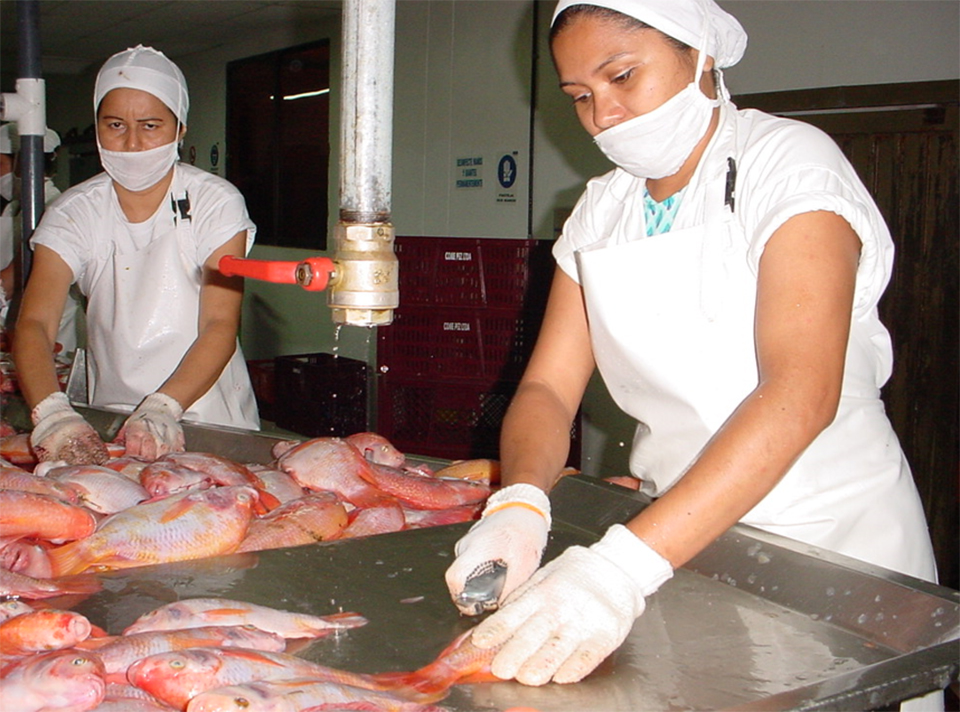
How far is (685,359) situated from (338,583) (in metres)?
0.87

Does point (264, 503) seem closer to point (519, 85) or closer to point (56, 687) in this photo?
point (56, 687)

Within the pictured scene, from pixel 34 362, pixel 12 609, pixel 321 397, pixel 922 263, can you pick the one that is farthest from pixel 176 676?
pixel 321 397

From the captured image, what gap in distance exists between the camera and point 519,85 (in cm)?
702

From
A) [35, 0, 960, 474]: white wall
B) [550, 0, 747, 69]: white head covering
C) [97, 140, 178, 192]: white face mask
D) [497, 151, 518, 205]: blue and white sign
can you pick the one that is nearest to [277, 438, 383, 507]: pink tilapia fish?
[550, 0, 747, 69]: white head covering

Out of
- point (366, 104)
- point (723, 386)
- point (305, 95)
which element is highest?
point (305, 95)

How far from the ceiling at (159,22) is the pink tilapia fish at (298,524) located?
7128 mm

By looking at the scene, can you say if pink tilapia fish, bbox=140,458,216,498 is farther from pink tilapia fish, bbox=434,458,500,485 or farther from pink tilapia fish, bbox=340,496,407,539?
pink tilapia fish, bbox=434,458,500,485

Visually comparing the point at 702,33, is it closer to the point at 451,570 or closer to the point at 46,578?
the point at 451,570

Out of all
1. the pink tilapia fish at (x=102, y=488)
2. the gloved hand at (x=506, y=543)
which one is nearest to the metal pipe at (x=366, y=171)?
the gloved hand at (x=506, y=543)

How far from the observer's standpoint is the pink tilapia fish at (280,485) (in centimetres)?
229

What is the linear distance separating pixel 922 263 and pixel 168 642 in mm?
4260

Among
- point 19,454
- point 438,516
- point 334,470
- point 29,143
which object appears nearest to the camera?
point 438,516

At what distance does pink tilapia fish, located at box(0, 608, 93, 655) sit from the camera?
4.78 feet

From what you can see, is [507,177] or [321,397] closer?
[321,397]
